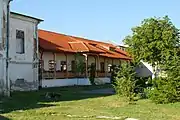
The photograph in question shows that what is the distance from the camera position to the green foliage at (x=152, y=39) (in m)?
24.6

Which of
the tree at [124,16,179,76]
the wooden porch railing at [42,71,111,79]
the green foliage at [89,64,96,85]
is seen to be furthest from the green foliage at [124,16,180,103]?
the green foliage at [89,64,96,85]

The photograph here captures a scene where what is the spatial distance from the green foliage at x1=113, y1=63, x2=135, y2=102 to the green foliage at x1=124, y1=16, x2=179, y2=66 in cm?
390

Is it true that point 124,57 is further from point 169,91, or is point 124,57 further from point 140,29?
point 169,91

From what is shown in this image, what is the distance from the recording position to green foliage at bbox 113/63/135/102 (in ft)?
68.3

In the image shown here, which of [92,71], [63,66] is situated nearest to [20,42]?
[63,66]

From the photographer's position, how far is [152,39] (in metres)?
25.7

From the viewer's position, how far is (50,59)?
38.9m

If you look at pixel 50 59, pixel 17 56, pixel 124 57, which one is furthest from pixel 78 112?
pixel 124 57

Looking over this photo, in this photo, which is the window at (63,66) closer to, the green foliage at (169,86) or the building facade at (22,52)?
the building facade at (22,52)

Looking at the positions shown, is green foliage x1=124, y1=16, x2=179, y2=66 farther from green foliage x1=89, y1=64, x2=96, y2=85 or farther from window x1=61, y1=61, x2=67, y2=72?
green foliage x1=89, y1=64, x2=96, y2=85

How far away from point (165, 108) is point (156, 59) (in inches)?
328

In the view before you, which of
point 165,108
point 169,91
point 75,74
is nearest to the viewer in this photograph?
point 165,108

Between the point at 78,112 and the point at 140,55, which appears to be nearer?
the point at 78,112

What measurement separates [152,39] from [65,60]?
17585mm
